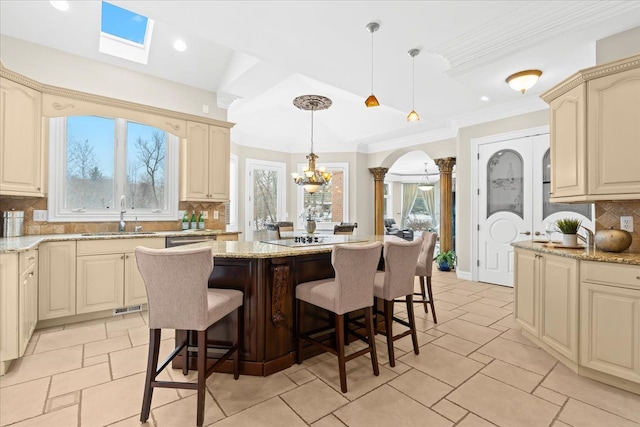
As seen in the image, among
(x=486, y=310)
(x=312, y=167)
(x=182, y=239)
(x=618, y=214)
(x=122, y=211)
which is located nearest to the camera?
(x=618, y=214)

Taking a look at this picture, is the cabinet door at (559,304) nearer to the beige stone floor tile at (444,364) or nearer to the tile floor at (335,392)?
the tile floor at (335,392)

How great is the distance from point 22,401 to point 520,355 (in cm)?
369

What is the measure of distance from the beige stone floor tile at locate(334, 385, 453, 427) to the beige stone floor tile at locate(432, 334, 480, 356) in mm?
957

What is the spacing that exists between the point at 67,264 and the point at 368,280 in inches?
123

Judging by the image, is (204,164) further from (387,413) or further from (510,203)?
(510,203)

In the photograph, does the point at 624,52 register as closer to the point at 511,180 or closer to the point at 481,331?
the point at 511,180

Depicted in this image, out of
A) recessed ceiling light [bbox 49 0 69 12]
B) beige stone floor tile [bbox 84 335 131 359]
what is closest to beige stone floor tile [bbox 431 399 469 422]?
beige stone floor tile [bbox 84 335 131 359]

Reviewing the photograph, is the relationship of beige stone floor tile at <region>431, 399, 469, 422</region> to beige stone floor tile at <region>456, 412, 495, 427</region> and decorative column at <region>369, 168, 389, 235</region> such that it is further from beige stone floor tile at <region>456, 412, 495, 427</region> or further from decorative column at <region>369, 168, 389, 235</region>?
decorative column at <region>369, 168, 389, 235</region>

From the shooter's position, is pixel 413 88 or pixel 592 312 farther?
pixel 413 88

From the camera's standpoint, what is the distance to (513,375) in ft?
7.60

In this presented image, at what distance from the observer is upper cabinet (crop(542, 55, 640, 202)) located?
2.38 metres

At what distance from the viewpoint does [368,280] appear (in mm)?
2242

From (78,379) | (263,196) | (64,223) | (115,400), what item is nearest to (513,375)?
(115,400)

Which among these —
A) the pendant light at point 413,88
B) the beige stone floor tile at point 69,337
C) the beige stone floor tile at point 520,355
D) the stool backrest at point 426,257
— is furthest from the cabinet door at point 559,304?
the beige stone floor tile at point 69,337
